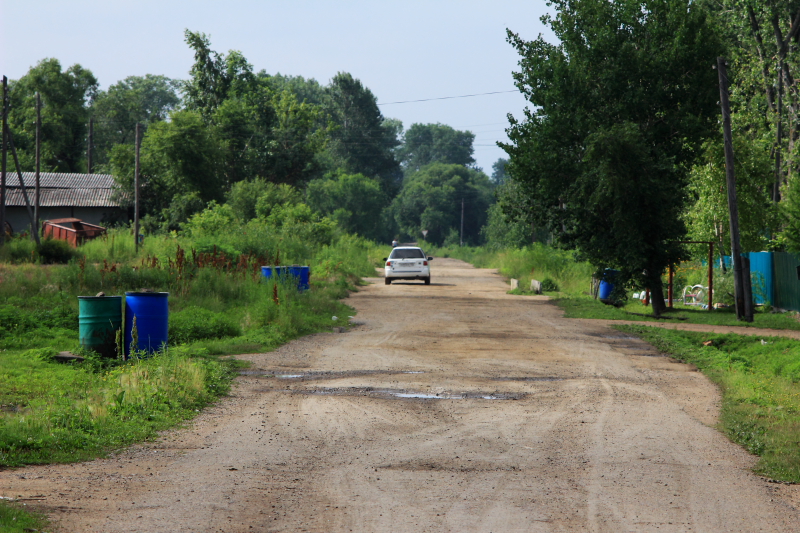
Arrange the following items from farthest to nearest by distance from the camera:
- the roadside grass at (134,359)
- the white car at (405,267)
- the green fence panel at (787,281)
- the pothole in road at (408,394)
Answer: the white car at (405,267) < the green fence panel at (787,281) < the pothole in road at (408,394) < the roadside grass at (134,359)

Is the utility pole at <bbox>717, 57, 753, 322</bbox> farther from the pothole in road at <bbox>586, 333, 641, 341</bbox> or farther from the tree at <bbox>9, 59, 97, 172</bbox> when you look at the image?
the tree at <bbox>9, 59, 97, 172</bbox>

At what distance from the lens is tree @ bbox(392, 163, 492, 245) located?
118m

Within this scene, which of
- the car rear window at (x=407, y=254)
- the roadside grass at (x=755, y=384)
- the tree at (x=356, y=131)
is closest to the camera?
the roadside grass at (x=755, y=384)

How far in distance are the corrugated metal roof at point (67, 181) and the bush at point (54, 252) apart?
21812 mm

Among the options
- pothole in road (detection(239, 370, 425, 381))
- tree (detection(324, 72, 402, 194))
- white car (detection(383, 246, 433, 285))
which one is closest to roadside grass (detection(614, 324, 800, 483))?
pothole in road (detection(239, 370, 425, 381))

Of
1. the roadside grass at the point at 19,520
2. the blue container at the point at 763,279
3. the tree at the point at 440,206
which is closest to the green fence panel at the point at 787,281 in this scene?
the blue container at the point at 763,279

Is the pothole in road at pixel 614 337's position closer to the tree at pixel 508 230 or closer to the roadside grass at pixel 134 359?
the roadside grass at pixel 134 359

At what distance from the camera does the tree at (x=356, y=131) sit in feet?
341

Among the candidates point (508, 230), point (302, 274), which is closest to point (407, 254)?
point (302, 274)

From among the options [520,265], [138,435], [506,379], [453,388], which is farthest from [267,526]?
[520,265]

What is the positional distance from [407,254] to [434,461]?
1144 inches

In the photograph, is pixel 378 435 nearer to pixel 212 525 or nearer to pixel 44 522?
pixel 212 525

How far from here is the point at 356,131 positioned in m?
105

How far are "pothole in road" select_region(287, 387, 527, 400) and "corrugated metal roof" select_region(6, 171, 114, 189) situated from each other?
48323 millimetres
